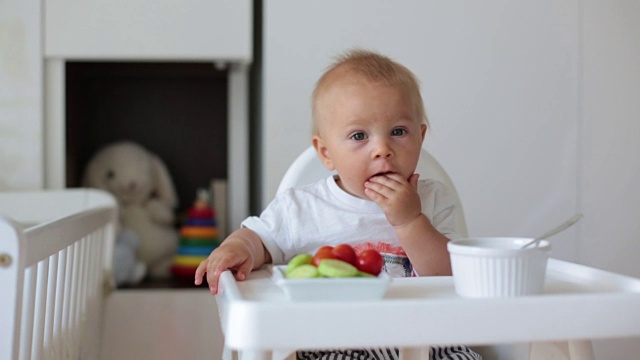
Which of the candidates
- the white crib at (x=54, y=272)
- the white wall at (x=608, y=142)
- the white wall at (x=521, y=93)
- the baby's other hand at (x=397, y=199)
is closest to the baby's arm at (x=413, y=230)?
the baby's other hand at (x=397, y=199)

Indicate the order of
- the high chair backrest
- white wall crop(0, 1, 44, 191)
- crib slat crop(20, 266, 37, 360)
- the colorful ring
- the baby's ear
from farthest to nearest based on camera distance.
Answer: the colorful ring, white wall crop(0, 1, 44, 191), the high chair backrest, the baby's ear, crib slat crop(20, 266, 37, 360)

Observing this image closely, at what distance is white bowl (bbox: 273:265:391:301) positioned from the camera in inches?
26.4

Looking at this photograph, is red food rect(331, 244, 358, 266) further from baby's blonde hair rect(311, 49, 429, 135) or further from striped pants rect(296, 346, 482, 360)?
baby's blonde hair rect(311, 49, 429, 135)

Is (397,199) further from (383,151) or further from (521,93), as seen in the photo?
(521,93)

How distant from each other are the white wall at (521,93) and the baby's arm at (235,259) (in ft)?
1.95

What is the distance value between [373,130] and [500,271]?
14.8 inches

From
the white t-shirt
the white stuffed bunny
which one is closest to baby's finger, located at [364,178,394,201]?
the white t-shirt

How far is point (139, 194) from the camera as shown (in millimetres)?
1891

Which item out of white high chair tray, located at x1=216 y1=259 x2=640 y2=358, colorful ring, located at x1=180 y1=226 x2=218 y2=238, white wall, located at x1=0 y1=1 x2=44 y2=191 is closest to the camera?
white high chair tray, located at x1=216 y1=259 x2=640 y2=358

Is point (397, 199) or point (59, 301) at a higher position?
point (397, 199)

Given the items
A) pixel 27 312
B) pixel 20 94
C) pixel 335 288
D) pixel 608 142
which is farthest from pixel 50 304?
pixel 608 142

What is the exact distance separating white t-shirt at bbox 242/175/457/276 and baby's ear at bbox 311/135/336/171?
3cm

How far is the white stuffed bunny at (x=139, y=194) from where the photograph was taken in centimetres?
188

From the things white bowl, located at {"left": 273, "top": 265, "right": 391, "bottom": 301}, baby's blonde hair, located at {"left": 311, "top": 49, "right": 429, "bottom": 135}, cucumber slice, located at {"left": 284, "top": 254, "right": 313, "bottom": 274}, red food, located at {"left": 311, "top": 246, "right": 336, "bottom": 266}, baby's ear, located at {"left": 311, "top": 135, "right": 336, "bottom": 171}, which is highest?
baby's blonde hair, located at {"left": 311, "top": 49, "right": 429, "bottom": 135}
